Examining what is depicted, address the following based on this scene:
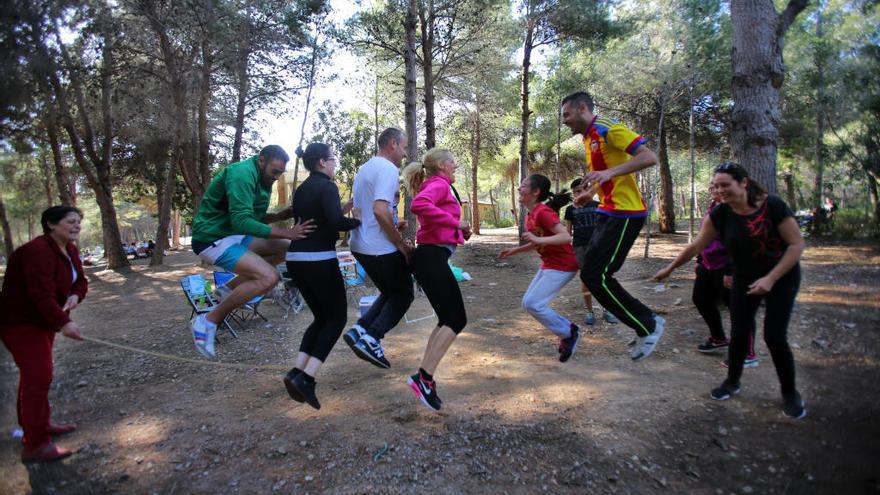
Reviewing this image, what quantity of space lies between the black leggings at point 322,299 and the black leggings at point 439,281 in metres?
0.62

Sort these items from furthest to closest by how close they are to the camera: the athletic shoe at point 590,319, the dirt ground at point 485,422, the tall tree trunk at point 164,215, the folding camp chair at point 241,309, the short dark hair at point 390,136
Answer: the tall tree trunk at point 164,215
the folding camp chair at point 241,309
the athletic shoe at point 590,319
the short dark hair at point 390,136
the dirt ground at point 485,422

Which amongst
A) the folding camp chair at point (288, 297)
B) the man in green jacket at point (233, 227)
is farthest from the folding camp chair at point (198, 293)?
the man in green jacket at point (233, 227)

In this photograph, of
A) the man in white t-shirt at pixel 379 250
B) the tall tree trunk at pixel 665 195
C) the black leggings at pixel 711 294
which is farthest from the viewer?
the tall tree trunk at pixel 665 195

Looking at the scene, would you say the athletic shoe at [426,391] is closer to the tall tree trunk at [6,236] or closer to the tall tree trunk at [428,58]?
the tall tree trunk at [6,236]

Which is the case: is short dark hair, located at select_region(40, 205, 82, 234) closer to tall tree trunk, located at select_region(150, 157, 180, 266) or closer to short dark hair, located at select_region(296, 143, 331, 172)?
short dark hair, located at select_region(296, 143, 331, 172)

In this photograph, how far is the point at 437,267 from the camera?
3383mm

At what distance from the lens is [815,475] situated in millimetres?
2811

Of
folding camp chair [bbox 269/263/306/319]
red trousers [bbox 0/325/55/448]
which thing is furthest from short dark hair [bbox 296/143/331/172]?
folding camp chair [bbox 269/263/306/319]

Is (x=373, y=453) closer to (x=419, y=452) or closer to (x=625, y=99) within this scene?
(x=419, y=452)

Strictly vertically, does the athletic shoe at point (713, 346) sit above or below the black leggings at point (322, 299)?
below

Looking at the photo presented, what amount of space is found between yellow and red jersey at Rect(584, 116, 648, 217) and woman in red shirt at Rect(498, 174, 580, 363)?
470 millimetres

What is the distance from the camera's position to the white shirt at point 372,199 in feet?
11.2

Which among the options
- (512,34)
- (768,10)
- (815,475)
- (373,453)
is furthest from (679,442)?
(512,34)

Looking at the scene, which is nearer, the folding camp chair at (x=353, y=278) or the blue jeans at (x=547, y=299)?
the blue jeans at (x=547, y=299)
